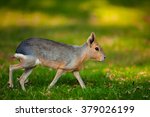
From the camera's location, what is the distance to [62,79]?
48.2 feet

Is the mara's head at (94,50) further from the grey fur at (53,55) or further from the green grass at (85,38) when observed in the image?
the green grass at (85,38)

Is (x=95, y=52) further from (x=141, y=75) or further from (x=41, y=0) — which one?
(x=41, y=0)

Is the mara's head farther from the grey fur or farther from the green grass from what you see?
the green grass

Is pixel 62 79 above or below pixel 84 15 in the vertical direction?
above

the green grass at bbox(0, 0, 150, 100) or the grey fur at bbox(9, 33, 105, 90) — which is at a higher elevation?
the grey fur at bbox(9, 33, 105, 90)

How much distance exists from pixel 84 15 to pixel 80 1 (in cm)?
432

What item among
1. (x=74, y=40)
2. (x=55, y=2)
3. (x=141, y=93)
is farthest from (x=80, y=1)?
(x=141, y=93)

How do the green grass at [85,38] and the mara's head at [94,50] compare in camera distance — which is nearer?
the green grass at [85,38]

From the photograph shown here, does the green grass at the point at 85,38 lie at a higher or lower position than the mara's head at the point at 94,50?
lower

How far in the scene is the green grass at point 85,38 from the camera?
42.1 feet

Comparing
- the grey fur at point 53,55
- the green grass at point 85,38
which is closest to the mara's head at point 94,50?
the grey fur at point 53,55

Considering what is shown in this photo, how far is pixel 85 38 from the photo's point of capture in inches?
993

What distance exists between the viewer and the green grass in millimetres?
12844

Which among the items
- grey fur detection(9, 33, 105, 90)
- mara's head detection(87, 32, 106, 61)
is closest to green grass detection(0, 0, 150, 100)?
grey fur detection(9, 33, 105, 90)
